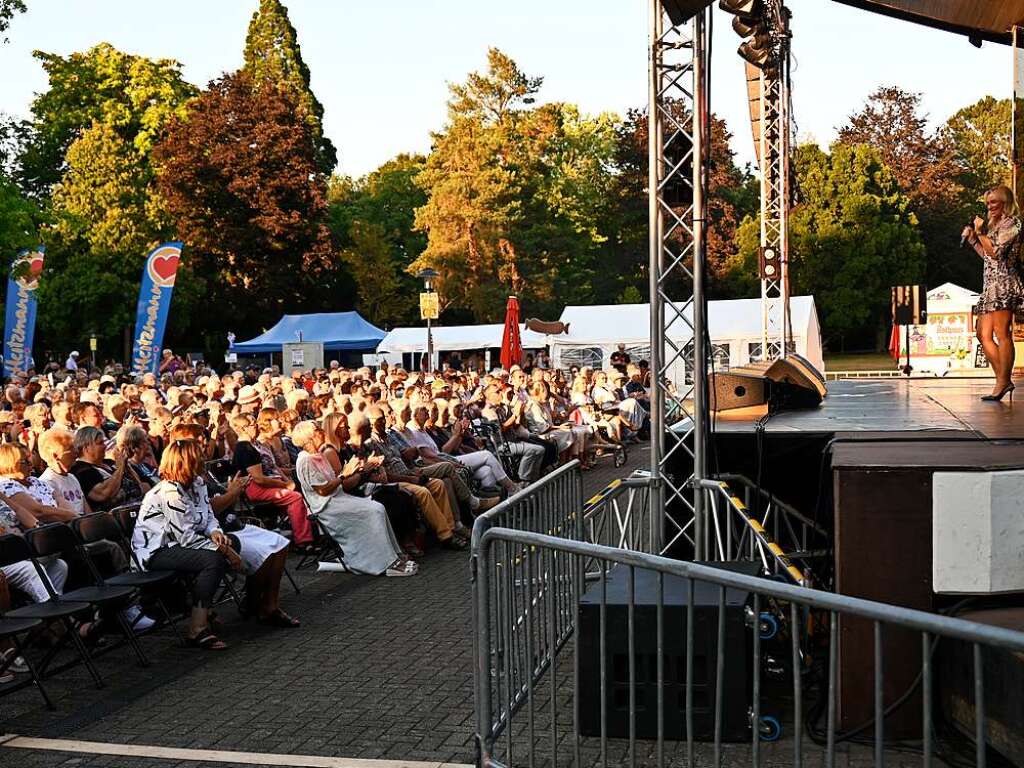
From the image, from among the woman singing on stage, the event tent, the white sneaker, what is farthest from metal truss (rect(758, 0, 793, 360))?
the event tent

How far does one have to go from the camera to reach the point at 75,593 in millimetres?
6699

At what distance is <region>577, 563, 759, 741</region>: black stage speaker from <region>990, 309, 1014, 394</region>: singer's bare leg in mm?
5042

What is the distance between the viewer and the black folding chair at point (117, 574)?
273 inches

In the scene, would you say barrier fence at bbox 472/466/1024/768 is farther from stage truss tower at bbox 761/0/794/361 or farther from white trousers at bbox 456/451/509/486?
stage truss tower at bbox 761/0/794/361

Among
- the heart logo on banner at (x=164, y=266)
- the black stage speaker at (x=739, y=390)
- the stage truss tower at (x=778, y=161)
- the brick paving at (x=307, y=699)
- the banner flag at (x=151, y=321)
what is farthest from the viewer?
the heart logo on banner at (x=164, y=266)

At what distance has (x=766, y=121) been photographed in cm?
1689

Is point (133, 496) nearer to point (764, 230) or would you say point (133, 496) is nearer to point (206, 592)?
point (206, 592)

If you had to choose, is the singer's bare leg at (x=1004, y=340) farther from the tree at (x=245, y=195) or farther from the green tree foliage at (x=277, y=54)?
the green tree foliage at (x=277, y=54)

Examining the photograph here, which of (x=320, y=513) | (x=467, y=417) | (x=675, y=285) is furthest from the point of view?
(x=675, y=285)

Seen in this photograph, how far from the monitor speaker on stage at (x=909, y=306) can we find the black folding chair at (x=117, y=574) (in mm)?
25661

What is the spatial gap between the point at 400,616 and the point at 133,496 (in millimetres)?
2447

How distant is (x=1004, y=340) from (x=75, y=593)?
6.96 m

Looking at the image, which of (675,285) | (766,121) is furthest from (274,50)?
(766,121)

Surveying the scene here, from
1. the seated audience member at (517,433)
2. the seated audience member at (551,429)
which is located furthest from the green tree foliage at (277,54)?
the seated audience member at (517,433)
